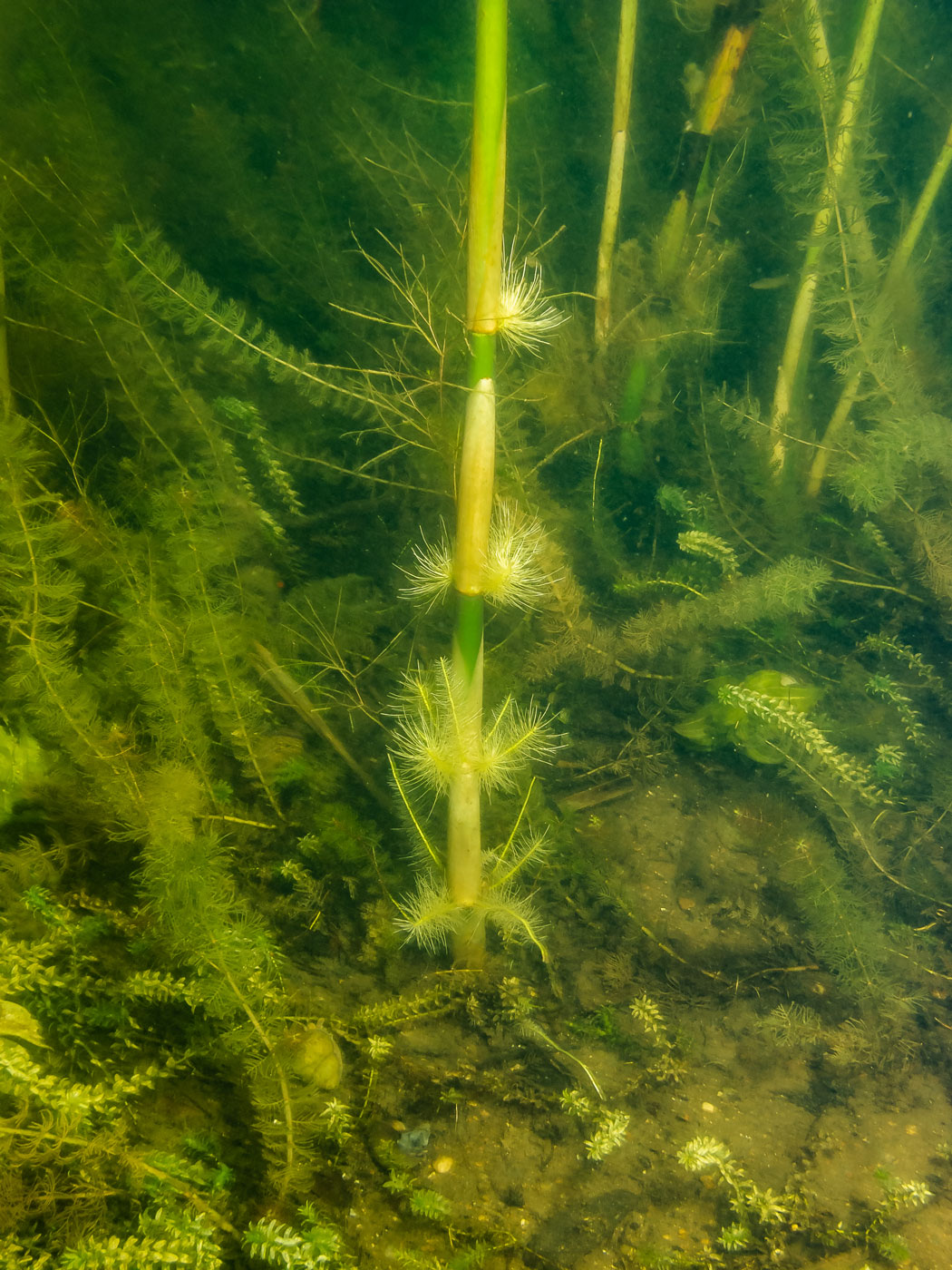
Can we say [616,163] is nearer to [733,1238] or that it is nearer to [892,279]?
[892,279]

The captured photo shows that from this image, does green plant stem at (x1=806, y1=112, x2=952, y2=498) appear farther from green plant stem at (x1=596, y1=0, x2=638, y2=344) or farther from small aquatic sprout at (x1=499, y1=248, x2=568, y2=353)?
small aquatic sprout at (x1=499, y1=248, x2=568, y2=353)

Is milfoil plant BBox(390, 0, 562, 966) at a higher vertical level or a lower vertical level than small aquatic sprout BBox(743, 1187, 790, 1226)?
higher

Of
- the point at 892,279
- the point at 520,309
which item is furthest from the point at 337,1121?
the point at 892,279

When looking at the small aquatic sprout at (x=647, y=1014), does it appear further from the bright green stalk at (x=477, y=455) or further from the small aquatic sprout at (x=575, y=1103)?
the bright green stalk at (x=477, y=455)

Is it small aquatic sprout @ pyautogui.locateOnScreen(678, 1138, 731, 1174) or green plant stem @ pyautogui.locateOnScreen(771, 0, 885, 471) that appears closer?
small aquatic sprout @ pyautogui.locateOnScreen(678, 1138, 731, 1174)

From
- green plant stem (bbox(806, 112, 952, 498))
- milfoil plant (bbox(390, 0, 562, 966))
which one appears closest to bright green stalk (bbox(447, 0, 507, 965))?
milfoil plant (bbox(390, 0, 562, 966))

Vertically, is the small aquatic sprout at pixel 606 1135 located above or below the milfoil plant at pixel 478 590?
below

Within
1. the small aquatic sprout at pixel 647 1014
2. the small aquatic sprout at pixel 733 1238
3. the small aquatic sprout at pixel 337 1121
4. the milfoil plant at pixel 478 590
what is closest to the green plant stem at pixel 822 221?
the milfoil plant at pixel 478 590

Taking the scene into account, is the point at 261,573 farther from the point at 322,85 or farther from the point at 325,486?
the point at 322,85
